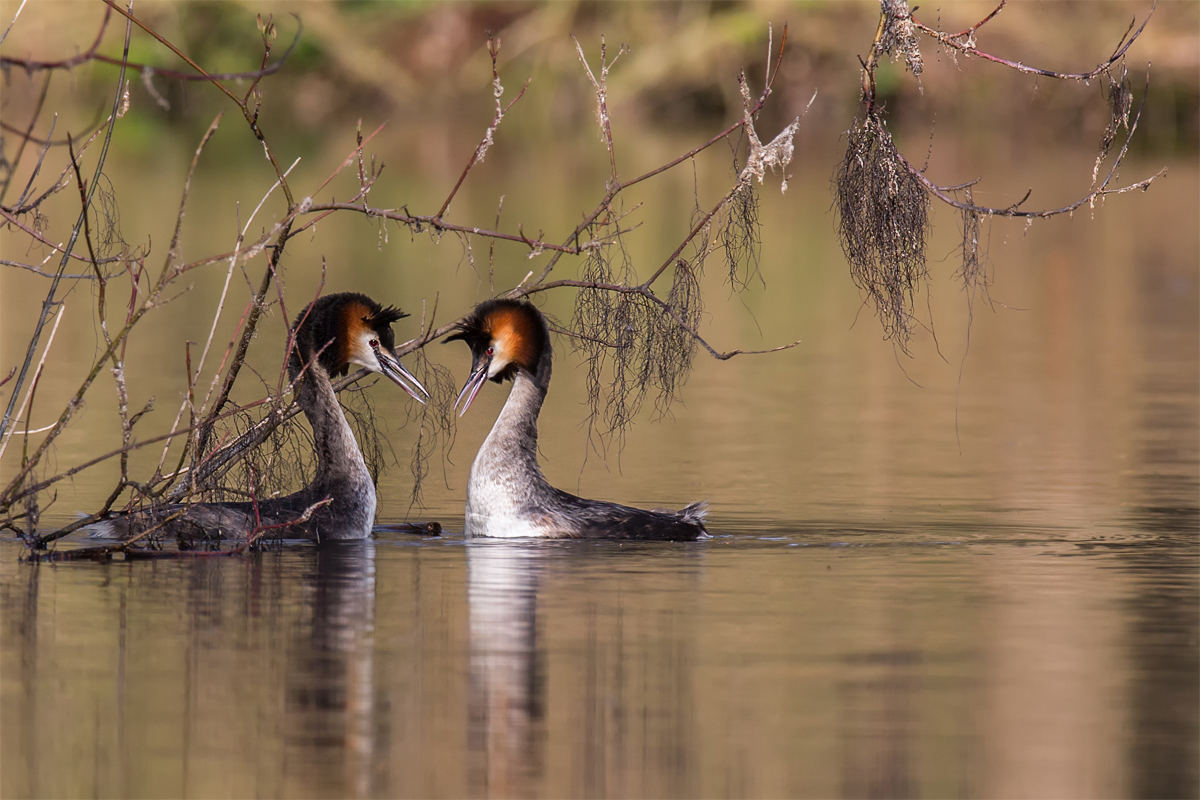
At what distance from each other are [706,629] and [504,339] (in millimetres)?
2938

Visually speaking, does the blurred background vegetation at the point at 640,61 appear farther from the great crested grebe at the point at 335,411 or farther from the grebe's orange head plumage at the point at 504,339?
the great crested grebe at the point at 335,411

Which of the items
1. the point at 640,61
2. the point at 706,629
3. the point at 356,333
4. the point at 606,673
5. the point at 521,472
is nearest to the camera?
the point at 606,673

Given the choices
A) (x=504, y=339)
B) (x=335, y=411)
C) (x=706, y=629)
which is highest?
(x=504, y=339)

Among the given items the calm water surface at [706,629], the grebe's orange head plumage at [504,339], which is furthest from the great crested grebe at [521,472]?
the calm water surface at [706,629]

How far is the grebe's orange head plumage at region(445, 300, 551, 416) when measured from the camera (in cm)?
1042

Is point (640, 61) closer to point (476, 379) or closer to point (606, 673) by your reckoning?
point (476, 379)

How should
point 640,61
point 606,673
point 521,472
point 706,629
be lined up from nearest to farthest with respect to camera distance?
point 606,673 < point 706,629 < point 521,472 < point 640,61

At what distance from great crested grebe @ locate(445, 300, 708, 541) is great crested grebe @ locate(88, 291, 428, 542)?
1.22ft

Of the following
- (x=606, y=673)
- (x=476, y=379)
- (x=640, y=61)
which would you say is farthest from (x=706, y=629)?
(x=640, y=61)

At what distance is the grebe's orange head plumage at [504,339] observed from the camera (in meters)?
10.4

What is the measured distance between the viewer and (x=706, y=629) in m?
7.90

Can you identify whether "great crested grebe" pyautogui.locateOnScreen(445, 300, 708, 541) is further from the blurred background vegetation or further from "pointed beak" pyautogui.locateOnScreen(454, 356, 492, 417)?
the blurred background vegetation

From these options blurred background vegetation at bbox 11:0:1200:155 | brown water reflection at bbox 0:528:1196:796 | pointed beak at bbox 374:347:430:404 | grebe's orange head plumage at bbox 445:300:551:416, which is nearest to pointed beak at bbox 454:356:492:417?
grebe's orange head plumage at bbox 445:300:551:416

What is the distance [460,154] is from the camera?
40406 millimetres
